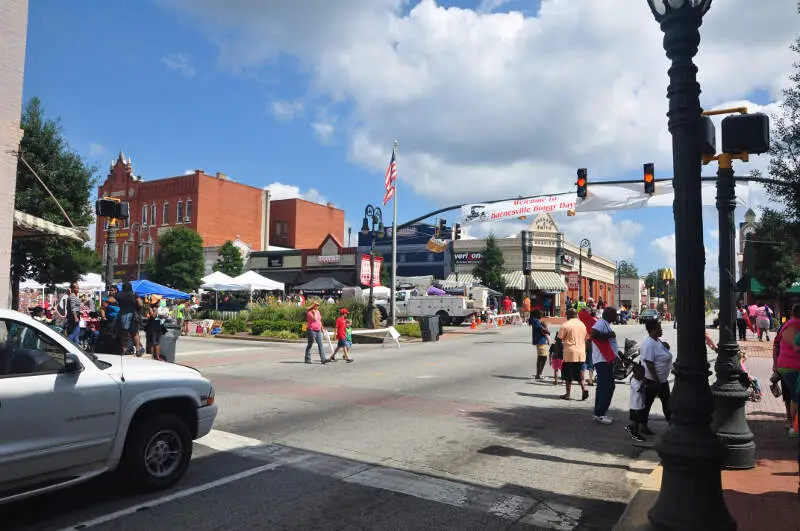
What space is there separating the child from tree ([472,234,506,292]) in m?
46.2

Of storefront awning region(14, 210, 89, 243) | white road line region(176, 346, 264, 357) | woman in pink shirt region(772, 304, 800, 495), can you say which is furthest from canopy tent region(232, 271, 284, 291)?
woman in pink shirt region(772, 304, 800, 495)

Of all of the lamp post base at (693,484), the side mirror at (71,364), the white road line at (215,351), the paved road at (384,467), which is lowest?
the paved road at (384,467)

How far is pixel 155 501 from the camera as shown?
504 cm

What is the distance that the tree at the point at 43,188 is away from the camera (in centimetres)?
2225

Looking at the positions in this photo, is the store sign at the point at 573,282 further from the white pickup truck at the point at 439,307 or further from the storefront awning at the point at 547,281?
the white pickup truck at the point at 439,307

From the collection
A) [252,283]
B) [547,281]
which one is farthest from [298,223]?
[252,283]

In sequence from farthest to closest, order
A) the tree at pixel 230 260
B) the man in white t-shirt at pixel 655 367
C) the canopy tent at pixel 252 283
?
1. the tree at pixel 230 260
2. the canopy tent at pixel 252 283
3. the man in white t-shirt at pixel 655 367

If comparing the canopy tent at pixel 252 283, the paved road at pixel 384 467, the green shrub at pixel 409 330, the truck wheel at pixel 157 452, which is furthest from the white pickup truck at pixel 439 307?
the truck wheel at pixel 157 452

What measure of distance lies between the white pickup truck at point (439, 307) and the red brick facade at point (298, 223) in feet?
131

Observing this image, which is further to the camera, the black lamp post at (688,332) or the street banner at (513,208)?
the street banner at (513,208)

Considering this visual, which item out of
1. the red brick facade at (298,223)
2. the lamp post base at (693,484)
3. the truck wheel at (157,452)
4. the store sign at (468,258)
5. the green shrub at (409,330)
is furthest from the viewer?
the red brick facade at (298,223)

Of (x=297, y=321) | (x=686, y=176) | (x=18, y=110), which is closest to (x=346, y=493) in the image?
(x=686, y=176)

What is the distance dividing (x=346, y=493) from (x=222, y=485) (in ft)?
3.83

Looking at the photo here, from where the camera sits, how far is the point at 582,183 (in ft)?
66.6
